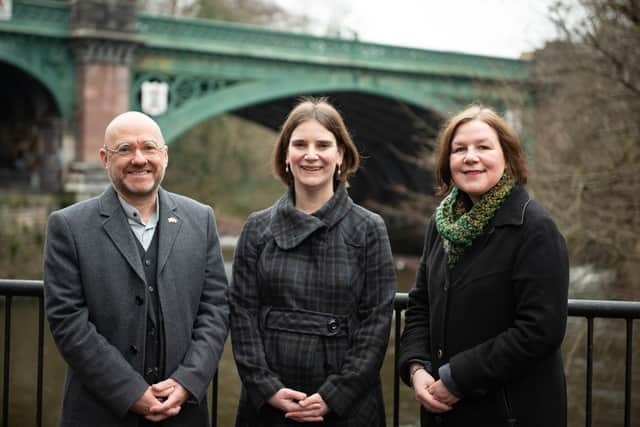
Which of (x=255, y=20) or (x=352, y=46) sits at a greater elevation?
(x=255, y=20)

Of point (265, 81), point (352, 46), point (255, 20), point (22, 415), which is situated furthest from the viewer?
point (255, 20)

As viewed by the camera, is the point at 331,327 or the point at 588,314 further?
the point at 588,314

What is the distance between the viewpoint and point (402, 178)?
2627 centimetres

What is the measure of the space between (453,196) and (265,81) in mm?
16126

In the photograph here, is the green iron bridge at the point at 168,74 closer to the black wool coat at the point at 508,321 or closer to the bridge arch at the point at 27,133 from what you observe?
the bridge arch at the point at 27,133

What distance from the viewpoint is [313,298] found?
2.85 metres

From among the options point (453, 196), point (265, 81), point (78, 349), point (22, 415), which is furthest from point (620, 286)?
point (265, 81)

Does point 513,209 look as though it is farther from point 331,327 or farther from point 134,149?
point 134,149

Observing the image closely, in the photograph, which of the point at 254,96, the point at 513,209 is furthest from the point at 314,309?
the point at 254,96

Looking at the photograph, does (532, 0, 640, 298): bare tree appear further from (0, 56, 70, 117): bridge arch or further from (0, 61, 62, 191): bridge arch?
(0, 61, 62, 191): bridge arch

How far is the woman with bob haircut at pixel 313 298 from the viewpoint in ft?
9.14

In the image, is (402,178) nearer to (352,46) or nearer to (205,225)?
(352,46)

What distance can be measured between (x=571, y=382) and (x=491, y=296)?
26.7 ft

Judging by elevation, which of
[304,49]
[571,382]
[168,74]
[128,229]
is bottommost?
[571,382]
